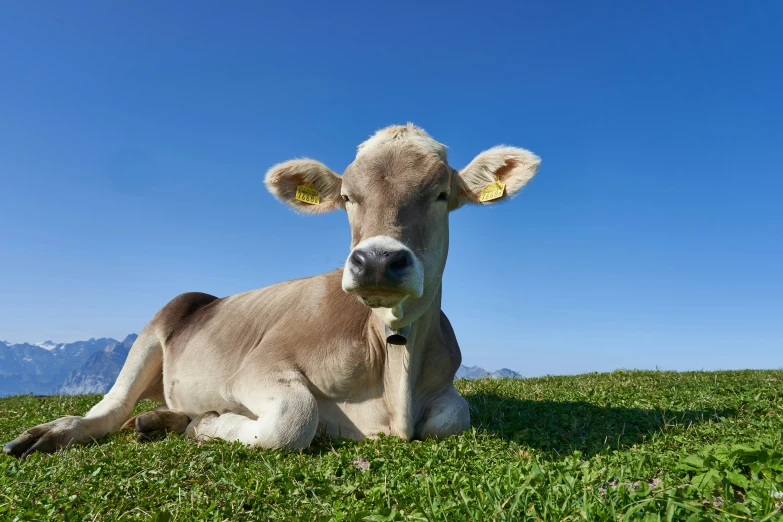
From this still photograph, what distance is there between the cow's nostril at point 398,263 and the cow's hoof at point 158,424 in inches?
144

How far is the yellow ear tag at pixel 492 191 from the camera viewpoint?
6.35 m

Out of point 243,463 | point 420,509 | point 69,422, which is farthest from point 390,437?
point 69,422

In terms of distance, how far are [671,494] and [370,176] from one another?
3.67 meters

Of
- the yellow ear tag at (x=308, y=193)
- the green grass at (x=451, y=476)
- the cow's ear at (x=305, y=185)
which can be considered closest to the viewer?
the green grass at (x=451, y=476)

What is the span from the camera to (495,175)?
21.3 ft

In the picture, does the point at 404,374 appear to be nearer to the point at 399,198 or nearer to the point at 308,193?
the point at 399,198

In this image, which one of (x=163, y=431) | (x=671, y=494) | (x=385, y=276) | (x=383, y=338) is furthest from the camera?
(x=163, y=431)

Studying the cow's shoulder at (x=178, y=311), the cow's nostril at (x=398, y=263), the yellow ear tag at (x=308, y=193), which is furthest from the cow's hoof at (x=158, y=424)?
the cow's nostril at (x=398, y=263)

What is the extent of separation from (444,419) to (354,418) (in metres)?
0.93

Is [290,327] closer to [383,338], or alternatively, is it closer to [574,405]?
[383,338]

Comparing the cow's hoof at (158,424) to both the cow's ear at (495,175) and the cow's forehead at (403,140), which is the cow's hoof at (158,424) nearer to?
the cow's forehead at (403,140)

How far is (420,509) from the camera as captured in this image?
10.2ft

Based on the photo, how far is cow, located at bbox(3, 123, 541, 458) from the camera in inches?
204

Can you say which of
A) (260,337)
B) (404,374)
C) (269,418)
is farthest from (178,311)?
(404,374)
